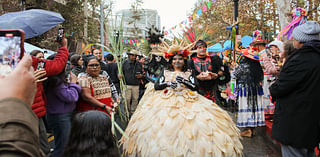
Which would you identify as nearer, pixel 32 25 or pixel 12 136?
pixel 12 136

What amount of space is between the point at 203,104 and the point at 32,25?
301 cm

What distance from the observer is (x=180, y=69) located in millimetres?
3783

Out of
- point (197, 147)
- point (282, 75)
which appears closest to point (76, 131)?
point (197, 147)

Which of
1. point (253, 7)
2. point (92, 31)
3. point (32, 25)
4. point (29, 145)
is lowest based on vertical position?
point (29, 145)

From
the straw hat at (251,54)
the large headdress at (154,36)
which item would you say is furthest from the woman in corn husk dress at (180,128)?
Answer: the straw hat at (251,54)

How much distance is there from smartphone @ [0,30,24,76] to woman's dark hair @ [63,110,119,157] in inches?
33.8

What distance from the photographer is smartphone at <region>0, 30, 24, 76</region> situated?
0.87 metres

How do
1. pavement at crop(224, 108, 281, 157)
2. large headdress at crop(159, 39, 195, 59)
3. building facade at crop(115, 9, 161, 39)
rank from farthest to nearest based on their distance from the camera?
building facade at crop(115, 9, 161, 39) → pavement at crop(224, 108, 281, 157) → large headdress at crop(159, 39, 195, 59)

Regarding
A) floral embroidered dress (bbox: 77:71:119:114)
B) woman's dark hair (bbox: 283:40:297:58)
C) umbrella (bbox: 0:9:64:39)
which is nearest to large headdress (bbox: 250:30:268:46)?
woman's dark hair (bbox: 283:40:297:58)

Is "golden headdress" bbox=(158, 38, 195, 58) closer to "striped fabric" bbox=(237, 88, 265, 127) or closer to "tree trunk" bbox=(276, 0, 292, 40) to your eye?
"striped fabric" bbox=(237, 88, 265, 127)

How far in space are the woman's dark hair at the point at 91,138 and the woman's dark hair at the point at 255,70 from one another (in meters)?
3.98

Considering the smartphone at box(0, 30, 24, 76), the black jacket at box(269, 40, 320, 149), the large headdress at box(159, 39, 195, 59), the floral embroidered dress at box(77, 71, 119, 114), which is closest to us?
the smartphone at box(0, 30, 24, 76)

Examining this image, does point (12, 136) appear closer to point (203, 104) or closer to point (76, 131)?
point (76, 131)

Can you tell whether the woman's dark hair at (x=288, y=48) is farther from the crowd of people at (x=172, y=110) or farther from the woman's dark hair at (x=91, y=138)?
the woman's dark hair at (x=91, y=138)
